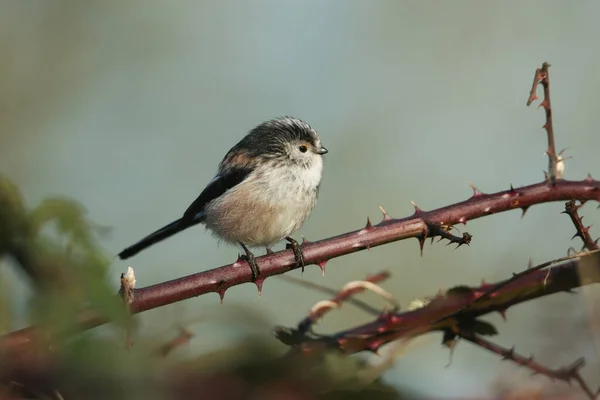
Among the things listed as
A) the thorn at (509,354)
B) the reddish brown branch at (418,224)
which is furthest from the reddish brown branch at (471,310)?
the reddish brown branch at (418,224)

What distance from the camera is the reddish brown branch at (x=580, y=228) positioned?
191 centimetres

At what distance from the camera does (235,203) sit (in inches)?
214

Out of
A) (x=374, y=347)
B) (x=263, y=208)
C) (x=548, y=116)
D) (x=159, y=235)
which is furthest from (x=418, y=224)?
(x=159, y=235)

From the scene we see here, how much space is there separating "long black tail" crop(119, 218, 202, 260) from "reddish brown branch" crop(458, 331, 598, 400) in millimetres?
3726

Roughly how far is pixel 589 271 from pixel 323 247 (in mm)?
990

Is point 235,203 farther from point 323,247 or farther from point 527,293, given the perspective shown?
point 527,293

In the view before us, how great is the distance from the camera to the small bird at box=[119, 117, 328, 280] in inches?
212

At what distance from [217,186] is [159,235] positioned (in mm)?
650

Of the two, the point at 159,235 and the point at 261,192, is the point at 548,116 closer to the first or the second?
the point at 261,192

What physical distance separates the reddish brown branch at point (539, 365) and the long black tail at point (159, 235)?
3726 millimetres

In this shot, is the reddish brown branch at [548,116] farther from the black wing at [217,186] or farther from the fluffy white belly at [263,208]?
the black wing at [217,186]

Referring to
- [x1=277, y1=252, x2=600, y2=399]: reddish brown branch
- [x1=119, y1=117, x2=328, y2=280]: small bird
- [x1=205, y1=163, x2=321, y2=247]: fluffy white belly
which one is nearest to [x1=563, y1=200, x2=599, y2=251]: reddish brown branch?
[x1=277, y1=252, x2=600, y2=399]: reddish brown branch

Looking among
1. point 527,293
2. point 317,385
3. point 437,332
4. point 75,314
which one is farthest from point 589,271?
point 75,314

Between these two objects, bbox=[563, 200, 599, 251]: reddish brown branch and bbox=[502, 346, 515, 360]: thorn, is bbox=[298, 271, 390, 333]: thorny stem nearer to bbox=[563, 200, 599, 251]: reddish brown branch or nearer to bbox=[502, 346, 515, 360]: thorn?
bbox=[502, 346, 515, 360]: thorn
